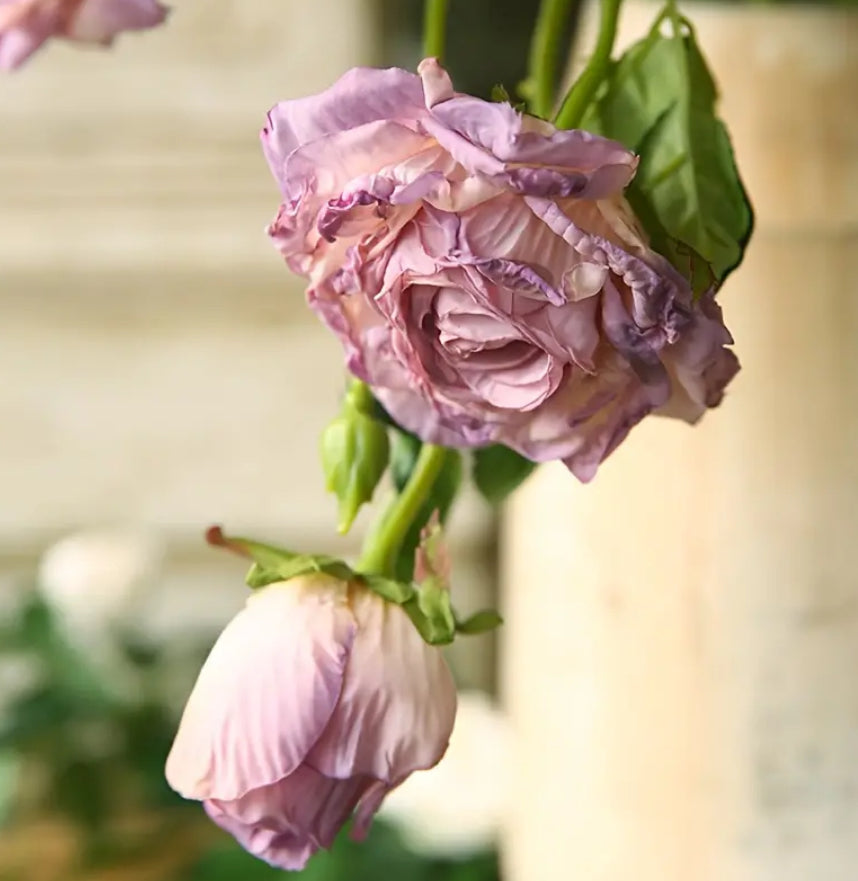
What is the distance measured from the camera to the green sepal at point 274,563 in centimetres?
18

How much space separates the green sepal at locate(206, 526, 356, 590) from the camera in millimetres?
180

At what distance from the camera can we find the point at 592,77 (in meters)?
0.18

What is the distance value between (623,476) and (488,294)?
141mm

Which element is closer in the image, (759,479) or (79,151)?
(759,479)

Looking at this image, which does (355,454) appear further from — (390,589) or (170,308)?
(170,308)

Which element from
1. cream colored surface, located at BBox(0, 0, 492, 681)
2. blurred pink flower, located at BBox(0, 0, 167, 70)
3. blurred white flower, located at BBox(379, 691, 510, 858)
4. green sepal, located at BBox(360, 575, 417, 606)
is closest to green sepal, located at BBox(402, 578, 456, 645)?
green sepal, located at BBox(360, 575, 417, 606)

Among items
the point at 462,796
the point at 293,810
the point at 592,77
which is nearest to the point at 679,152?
the point at 592,77

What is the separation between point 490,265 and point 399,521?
0.22 ft

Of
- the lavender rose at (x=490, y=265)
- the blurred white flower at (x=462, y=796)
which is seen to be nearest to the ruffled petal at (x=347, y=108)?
the lavender rose at (x=490, y=265)

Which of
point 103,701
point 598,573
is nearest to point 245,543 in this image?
point 598,573

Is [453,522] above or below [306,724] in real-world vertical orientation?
below

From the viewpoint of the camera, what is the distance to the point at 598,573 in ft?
0.95

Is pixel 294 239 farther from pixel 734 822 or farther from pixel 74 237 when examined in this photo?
pixel 74 237

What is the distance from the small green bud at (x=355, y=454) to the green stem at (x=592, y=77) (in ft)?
0.19
